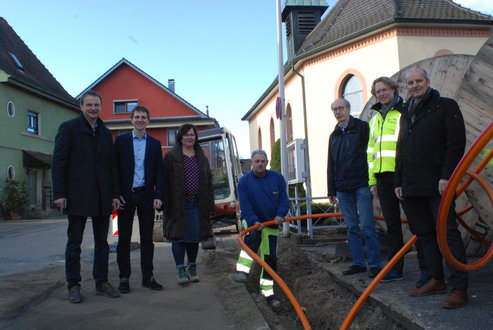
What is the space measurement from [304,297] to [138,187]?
241 cm

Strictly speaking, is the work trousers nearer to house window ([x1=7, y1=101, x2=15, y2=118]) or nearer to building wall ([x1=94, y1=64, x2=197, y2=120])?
house window ([x1=7, y1=101, x2=15, y2=118])

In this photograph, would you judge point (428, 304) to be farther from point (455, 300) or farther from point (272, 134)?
point (272, 134)

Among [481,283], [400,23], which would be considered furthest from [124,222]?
[400,23]

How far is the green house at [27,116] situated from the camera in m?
23.4

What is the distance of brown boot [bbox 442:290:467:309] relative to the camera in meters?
3.45

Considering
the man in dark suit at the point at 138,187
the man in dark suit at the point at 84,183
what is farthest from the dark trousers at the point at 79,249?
the man in dark suit at the point at 138,187

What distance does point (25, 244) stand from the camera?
10.7 metres

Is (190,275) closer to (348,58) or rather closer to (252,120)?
(348,58)

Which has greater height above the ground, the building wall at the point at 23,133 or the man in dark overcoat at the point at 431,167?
the building wall at the point at 23,133

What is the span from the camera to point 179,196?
16.8 feet

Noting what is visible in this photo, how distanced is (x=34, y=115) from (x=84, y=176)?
82.5 feet

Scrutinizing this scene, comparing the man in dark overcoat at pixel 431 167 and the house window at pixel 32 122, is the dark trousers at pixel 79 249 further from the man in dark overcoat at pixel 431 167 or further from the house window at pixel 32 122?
the house window at pixel 32 122

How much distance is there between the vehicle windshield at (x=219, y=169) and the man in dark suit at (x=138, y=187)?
697cm

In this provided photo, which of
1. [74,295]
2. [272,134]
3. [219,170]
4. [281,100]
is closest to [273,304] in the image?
[74,295]
